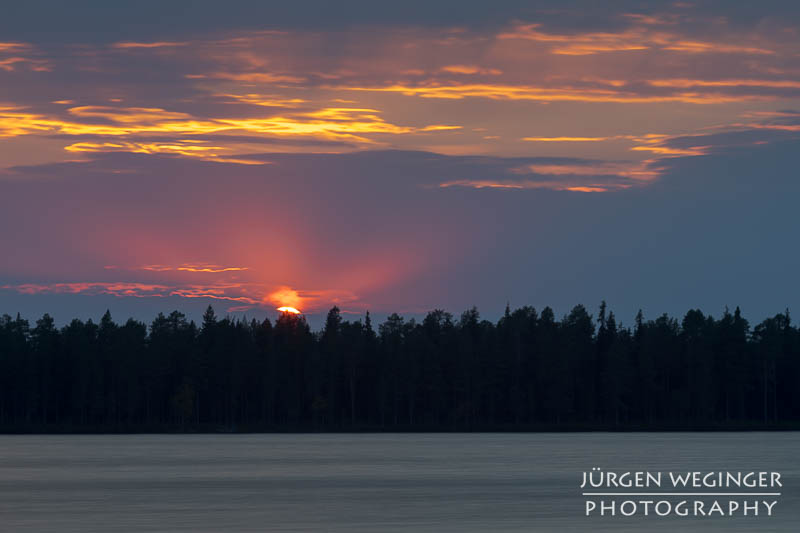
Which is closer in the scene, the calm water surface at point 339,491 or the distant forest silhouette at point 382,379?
the calm water surface at point 339,491

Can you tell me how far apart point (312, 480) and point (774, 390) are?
13988 cm

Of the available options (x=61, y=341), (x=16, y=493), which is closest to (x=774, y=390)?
(x=61, y=341)

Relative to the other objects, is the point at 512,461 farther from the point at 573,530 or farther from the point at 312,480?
the point at 573,530

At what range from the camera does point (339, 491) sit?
176 ft

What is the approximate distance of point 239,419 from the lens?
186m

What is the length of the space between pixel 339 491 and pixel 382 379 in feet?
407

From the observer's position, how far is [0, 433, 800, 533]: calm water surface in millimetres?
40094

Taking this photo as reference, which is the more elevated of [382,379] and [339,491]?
[382,379]

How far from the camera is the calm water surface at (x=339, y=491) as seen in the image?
132ft

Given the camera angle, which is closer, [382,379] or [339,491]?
[339,491]

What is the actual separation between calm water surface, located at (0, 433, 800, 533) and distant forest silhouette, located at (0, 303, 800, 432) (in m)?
84.2

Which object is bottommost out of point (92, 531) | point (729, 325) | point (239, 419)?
point (92, 531)

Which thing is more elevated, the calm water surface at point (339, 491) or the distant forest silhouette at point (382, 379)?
the distant forest silhouette at point (382, 379)

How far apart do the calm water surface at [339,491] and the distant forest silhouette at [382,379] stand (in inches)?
3313
